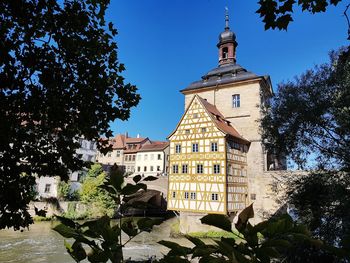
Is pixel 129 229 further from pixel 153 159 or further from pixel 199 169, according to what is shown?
pixel 153 159

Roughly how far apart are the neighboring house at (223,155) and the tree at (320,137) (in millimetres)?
6762

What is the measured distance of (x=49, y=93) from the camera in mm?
4090

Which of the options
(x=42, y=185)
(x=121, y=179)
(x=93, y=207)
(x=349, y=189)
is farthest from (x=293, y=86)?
(x=42, y=185)

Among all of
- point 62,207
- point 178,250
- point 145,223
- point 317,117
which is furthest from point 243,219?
point 62,207

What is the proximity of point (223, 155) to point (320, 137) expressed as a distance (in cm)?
957

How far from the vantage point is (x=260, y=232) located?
89cm

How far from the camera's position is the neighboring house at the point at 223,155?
66.7 feet

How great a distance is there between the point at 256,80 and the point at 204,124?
20.2 ft

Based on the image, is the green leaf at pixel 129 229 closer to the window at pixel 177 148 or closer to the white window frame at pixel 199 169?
the white window frame at pixel 199 169

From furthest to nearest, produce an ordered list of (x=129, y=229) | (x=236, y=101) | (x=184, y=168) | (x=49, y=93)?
1. (x=236, y=101)
2. (x=184, y=168)
3. (x=49, y=93)
4. (x=129, y=229)

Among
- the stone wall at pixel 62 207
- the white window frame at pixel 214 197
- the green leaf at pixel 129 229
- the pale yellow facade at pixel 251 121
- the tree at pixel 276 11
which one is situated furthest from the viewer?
the stone wall at pixel 62 207

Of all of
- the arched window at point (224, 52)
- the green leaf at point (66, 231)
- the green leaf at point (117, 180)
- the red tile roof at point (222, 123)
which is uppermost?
the arched window at point (224, 52)

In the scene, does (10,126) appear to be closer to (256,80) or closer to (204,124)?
(204,124)

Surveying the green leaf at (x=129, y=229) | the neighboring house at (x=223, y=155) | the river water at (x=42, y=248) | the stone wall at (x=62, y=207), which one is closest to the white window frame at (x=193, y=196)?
the neighboring house at (x=223, y=155)
